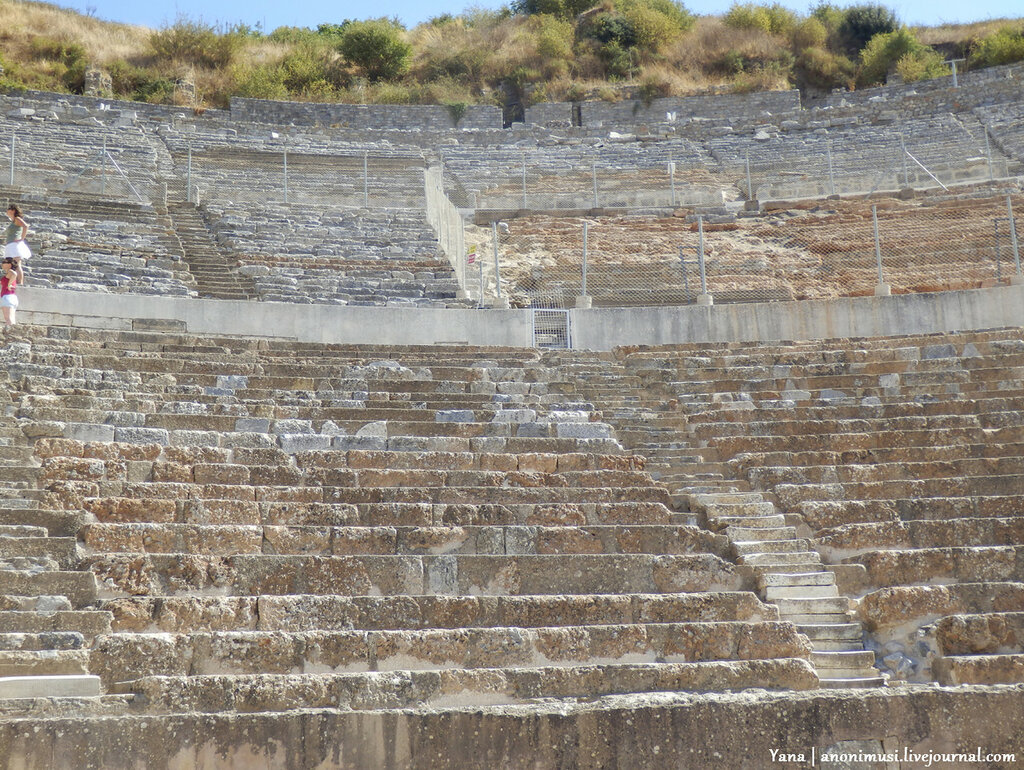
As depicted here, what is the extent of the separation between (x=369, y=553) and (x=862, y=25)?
31877mm

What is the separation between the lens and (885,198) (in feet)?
61.6

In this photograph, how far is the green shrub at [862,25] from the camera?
1267 inches

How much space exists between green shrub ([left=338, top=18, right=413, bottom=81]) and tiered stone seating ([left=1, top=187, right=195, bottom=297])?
16.9 metres

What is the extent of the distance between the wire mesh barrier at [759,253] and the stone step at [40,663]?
29.3 ft

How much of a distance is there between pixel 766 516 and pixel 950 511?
1.19m

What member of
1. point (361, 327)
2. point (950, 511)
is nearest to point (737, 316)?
point (361, 327)

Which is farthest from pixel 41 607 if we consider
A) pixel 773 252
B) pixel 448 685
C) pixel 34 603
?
pixel 773 252

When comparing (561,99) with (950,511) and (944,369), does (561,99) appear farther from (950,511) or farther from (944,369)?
(950,511)

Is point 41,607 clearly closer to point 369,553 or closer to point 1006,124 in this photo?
point 369,553

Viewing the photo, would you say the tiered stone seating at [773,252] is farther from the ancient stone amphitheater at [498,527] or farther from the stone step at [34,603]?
the stone step at [34,603]

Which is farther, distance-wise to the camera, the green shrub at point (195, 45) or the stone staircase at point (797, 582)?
the green shrub at point (195, 45)

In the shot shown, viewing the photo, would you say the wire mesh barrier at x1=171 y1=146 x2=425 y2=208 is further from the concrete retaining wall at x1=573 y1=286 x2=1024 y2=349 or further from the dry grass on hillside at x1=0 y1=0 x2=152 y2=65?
the dry grass on hillside at x1=0 y1=0 x2=152 y2=65

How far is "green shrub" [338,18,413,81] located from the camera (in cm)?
3130

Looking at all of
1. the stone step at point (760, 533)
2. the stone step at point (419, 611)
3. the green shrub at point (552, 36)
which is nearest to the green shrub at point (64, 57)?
the green shrub at point (552, 36)
